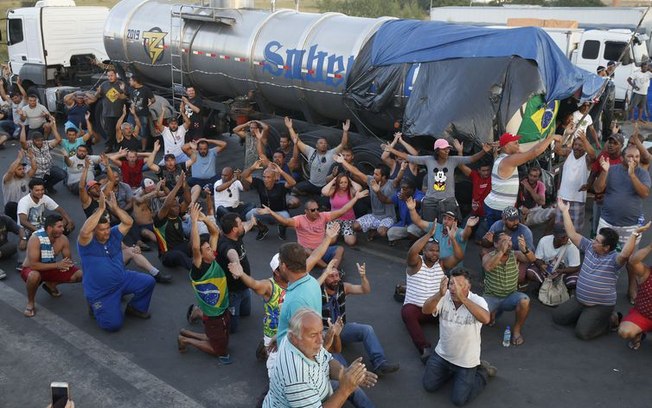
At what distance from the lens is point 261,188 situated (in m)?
10.7

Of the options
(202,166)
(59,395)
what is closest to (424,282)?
(59,395)

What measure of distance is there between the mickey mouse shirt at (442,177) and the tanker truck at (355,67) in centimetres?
51

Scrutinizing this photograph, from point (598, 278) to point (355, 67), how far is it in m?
5.79

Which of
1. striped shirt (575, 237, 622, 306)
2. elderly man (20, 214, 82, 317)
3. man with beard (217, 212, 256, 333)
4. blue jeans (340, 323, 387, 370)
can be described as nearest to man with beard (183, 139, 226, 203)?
elderly man (20, 214, 82, 317)

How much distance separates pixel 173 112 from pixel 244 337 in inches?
340

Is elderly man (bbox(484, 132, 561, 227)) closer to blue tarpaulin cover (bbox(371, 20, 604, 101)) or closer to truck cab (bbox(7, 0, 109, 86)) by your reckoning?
blue tarpaulin cover (bbox(371, 20, 604, 101))

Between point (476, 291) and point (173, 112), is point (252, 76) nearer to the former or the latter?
point (173, 112)

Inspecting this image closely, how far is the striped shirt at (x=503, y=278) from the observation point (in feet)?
23.7

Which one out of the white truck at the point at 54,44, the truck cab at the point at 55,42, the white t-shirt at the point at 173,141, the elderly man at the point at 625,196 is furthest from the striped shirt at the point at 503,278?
the truck cab at the point at 55,42

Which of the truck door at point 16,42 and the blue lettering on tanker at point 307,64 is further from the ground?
the blue lettering on tanker at point 307,64

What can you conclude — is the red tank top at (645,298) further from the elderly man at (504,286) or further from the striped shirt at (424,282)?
the striped shirt at (424,282)

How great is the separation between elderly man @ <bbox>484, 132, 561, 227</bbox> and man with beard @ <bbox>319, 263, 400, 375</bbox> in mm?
3213


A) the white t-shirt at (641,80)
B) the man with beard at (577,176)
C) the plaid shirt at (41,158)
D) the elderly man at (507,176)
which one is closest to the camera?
the elderly man at (507,176)

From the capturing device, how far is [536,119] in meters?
10.0
